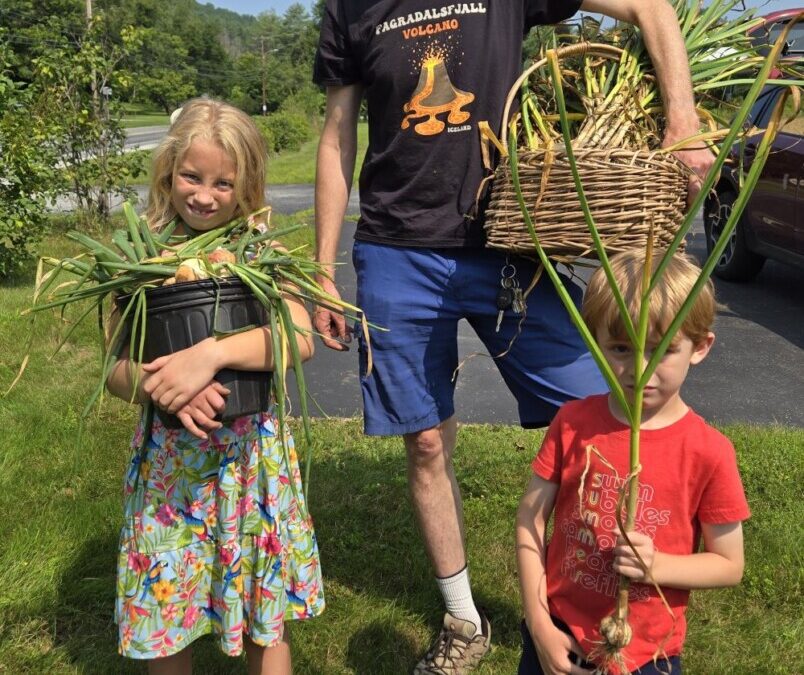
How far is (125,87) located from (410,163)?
8951 millimetres

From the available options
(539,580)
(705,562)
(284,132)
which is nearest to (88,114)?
(539,580)

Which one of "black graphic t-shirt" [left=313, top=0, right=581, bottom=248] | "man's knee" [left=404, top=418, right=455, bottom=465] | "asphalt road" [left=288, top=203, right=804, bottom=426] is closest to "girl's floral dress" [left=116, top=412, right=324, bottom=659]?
"man's knee" [left=404, top=418, right=455, bottom=465]

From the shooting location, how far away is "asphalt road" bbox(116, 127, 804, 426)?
15.8ft

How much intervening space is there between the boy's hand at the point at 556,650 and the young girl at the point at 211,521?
2.41ft

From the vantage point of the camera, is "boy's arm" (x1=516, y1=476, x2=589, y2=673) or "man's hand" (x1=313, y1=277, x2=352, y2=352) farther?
"man's hand" (x1=313, y1=277, x2=352, y2=352)

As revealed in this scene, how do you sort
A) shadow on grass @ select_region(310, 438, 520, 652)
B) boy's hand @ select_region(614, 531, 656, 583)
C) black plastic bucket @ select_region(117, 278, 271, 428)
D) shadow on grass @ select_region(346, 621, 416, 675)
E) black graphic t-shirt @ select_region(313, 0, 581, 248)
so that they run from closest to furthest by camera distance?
boy's hand @ select_region(614, 531, 656, 583) < black plastic bucket @ select_region(117, 278, 271, 428) < black graphic t-shirt @ select_region(313, 0, 581, 248) < shadow on grass @ select_region(346, 621, 416, 675) < shadow on grass @ select_region(310, 438, 520, 652)

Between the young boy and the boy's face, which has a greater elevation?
the boy's face

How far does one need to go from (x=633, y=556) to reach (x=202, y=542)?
1.22 metres

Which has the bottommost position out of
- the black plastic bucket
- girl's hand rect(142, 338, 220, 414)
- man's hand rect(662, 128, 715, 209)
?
girl's hand rect(142, 338, 220, 414)

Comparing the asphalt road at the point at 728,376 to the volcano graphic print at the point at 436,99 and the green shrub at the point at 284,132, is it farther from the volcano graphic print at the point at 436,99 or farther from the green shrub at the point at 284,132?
the green shrub at the point at 284,132

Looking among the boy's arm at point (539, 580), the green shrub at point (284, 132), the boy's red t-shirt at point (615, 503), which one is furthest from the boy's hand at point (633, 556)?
the green shrub at point (284, 132)

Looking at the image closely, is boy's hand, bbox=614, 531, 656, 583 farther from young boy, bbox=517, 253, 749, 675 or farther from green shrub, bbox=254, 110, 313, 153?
green shrub, bbox=254, 110, 313, 153

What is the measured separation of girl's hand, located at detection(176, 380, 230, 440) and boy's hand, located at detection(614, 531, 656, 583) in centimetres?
96

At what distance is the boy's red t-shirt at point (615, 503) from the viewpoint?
63.6 inches
